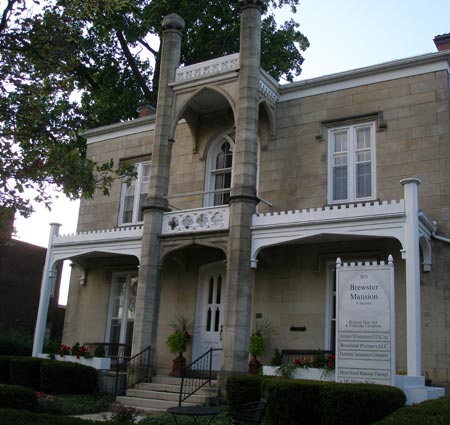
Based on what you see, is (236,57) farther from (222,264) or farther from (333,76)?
(222,264)

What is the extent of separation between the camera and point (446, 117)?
15.0 meters

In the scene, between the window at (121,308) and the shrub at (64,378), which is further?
the window at (121,308)

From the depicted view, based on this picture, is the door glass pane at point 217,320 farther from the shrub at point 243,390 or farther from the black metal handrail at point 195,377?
the shrub at point 243,390

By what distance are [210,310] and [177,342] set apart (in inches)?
62.3

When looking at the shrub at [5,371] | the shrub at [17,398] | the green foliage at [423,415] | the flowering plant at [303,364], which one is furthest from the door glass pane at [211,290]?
the green foliage at [423,415]

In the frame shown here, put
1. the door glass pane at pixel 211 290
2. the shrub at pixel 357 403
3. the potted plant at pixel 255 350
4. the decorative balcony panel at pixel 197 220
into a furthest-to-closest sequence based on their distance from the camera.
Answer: the door glass pane at pixel 211 290 → the decorative balcony panel at pixel 197 220 → the potted plant at pixel 255 350 → the shrub at pixel 357 403

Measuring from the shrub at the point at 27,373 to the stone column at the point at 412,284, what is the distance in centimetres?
926

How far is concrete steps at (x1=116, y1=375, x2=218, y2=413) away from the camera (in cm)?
1376

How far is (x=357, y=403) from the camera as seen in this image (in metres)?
10.1

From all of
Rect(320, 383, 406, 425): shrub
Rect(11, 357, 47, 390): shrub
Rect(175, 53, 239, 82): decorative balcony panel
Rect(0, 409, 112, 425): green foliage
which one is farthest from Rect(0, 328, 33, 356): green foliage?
Rect(320, 383, 406, 425): shrub

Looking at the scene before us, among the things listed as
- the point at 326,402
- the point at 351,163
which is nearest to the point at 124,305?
the point at 351,163

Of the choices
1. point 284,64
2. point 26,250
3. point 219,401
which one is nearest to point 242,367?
point 219,401

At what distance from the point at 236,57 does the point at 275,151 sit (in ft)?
9.34

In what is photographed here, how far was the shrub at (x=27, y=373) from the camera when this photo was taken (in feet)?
52.1
